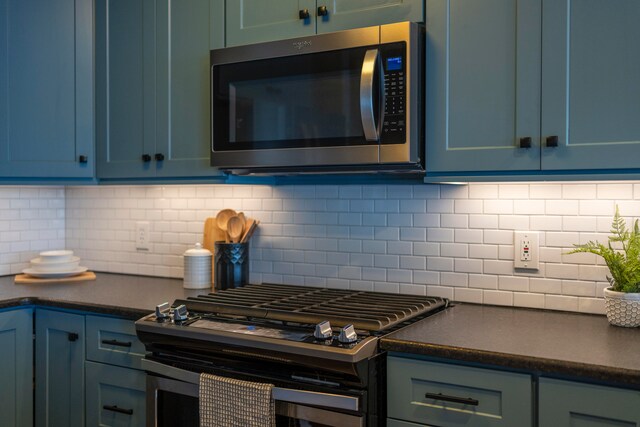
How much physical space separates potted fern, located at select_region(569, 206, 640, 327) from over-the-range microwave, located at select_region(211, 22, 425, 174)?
0.65m

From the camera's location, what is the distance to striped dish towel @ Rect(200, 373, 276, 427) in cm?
184

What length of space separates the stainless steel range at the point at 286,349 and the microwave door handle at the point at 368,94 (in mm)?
576

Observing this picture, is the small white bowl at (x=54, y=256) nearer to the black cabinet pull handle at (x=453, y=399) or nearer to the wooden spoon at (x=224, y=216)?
the wooden spoon at (x=224, y=216)

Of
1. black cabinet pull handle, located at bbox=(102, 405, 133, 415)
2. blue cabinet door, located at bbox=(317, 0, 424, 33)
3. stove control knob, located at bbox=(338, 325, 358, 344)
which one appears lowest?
black cabinet pull handle, located at bbox=(102, 405, 133, 415)

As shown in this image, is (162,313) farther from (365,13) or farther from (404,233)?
(365,13)

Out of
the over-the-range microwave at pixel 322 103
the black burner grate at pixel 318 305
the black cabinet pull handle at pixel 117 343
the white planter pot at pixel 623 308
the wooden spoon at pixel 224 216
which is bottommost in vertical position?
the black cabinet pull handle at pixel 117 343

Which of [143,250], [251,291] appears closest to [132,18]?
[143,250]

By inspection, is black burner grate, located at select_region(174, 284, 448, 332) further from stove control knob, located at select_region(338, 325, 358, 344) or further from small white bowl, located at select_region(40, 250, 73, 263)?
small white bowl, located at select_region(40, 250, 73, 263)

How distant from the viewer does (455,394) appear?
5.69 ft

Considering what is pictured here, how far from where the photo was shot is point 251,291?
255cm

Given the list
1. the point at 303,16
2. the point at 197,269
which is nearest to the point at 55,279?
the point at 197,269

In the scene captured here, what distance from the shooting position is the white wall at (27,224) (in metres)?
3.15

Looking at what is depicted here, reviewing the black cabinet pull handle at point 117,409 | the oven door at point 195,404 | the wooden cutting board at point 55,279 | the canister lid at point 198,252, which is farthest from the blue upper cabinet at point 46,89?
the oven door at point 195,404

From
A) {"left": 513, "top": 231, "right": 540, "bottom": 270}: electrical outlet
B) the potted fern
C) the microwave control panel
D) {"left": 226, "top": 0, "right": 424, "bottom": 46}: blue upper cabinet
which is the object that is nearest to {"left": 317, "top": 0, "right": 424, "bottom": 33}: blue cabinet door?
{"left": 226, "top": 0, "right": 424, "bottom": 46}: blue upper cabinet
